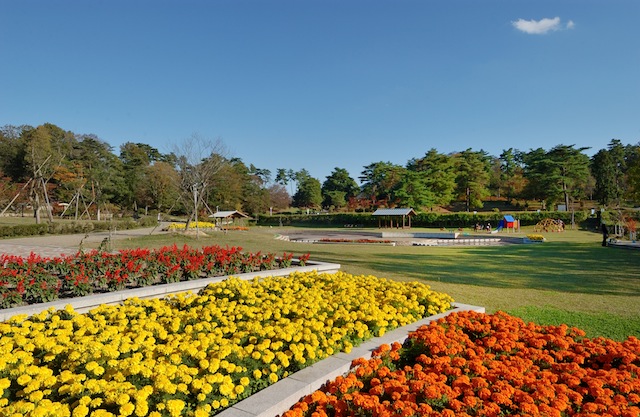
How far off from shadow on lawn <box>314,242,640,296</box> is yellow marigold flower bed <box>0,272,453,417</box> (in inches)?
164

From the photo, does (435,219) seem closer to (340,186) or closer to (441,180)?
(441,180)

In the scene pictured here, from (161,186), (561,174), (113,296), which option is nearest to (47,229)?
(113,296)

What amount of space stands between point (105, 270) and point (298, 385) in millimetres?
4794

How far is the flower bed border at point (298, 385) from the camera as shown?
9.02ft

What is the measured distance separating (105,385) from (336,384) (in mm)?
1701

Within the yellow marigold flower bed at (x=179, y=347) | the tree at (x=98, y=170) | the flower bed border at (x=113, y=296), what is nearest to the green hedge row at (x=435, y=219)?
the tree at (x=98, y=170)

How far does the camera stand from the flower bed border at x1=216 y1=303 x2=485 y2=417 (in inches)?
108

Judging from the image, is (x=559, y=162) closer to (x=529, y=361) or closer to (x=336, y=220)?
(x=336, y=220)

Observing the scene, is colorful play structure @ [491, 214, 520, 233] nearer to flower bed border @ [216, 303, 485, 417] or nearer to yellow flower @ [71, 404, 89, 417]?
flower bed border @ [216, 303, 485, 417]

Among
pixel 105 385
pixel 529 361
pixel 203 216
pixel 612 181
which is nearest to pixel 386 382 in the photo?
pixel 529 361

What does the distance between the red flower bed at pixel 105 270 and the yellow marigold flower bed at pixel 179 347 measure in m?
0.86

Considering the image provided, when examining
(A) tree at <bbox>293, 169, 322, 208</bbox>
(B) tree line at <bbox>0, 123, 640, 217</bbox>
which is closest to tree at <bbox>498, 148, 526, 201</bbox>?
(B) tree line at <bbox>0, 123, 640, 217</bbox>

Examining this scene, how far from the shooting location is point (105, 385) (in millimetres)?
2691

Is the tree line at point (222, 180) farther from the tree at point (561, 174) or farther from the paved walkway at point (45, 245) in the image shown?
the paved walkway at point (45, 245)
